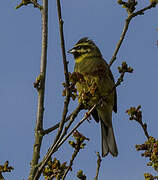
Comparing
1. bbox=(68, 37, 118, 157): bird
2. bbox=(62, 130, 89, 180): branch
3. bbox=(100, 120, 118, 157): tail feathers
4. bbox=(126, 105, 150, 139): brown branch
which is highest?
bbox=(68, 37, 118, 157): bird

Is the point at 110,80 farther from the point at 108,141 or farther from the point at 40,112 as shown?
the point at 40,112

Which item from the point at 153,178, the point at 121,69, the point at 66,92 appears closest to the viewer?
the point at 153,178

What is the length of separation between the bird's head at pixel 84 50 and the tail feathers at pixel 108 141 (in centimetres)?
130

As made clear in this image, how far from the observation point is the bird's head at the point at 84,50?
679 centimetres

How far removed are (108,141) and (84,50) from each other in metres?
1.77

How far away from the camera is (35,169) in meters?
3.24

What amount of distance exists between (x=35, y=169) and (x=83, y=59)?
3642 millimetres

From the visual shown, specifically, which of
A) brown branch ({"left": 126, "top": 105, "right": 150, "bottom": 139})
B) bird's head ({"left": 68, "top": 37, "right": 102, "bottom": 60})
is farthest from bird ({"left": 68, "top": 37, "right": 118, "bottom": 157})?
brown branch ({"left": 126, "top": 105, "right": 150, "bottom": 139})

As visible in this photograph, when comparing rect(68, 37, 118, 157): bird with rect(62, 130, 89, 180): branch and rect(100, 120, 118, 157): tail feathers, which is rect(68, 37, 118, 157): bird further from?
rect(62, 130, 89, 180): branch

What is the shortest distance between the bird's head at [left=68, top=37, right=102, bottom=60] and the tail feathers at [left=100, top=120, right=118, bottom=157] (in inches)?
51.2

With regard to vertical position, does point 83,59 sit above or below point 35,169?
above

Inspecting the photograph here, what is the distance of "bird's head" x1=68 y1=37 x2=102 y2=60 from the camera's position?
6.79 meters

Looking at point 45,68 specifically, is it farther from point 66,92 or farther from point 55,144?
point 55,144

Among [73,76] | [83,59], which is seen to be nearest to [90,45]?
[83,59]
